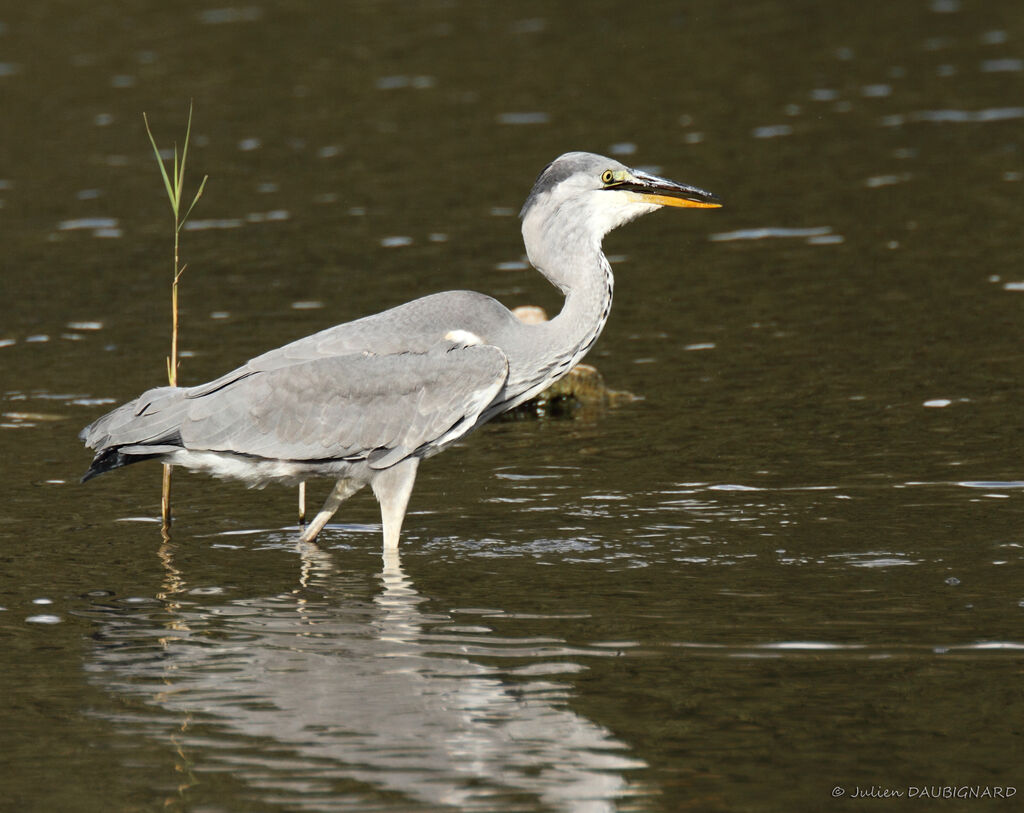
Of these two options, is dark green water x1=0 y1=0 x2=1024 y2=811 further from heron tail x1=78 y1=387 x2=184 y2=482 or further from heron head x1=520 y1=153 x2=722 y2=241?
heron head x1=520 y1=153 x2=722 y2=241

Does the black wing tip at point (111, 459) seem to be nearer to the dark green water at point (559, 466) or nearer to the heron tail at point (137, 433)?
the heron tail at point (137, 433)

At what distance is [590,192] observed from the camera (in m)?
11.1

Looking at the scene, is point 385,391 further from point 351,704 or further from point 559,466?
point 351,704

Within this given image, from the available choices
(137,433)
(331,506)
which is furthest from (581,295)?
(137,433)

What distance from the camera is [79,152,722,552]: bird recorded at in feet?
34.5

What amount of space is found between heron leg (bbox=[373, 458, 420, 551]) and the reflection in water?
1.46 feet

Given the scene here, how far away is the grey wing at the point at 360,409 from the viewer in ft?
34.4

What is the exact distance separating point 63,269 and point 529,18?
1469 centimetres

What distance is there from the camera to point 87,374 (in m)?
15.4

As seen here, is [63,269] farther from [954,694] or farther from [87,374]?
[954,694]

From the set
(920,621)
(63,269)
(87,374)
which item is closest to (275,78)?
(63,269)

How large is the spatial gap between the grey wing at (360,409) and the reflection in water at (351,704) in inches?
34.3

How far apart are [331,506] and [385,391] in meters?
0.91

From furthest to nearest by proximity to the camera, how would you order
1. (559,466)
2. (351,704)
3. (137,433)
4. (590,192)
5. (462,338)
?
(559,466) < (590,192) < (462,338) < (137,433) < (351,704)
